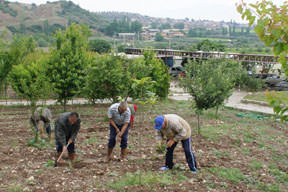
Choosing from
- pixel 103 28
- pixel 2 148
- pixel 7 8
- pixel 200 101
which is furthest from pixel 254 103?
pixel 7 8

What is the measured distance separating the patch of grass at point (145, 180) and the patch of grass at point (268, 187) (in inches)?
65.8

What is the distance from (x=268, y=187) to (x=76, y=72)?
11270 millimetres

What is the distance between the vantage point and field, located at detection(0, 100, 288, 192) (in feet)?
19.9

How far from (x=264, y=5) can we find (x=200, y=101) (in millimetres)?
7518

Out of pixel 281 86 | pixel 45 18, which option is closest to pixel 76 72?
pixel 281 86

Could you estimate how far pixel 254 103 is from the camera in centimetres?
2086

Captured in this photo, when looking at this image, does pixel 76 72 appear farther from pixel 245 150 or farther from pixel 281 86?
pixel 281 86

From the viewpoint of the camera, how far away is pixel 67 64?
1509 cm

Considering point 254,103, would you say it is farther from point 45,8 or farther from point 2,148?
point 45,8

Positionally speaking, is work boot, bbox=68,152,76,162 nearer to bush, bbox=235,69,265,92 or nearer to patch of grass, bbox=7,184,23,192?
patch of grass, bbox=7,184,23,192

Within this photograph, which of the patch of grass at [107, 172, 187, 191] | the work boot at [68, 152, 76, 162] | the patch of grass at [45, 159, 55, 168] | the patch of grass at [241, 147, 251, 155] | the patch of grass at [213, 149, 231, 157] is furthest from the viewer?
the patch of grass at [241, 147, 251, 155]

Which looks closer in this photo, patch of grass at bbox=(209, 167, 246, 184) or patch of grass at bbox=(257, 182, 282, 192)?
patch of grass at bbox=(257, 182, 282, 192)

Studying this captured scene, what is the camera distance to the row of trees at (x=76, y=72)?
42.8 ft

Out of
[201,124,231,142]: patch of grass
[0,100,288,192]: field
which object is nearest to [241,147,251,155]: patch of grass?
[0,100,288,192]: field
